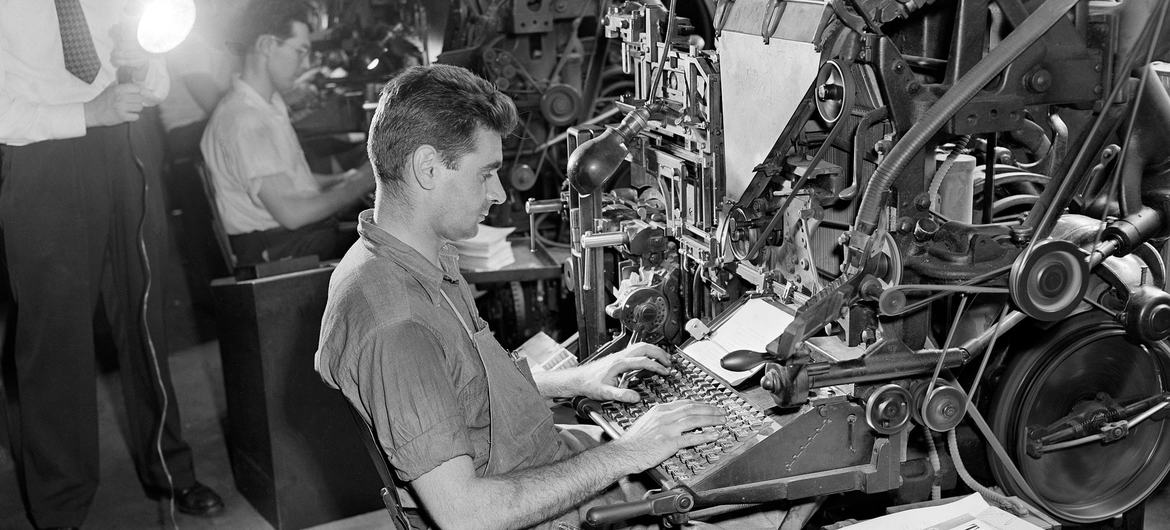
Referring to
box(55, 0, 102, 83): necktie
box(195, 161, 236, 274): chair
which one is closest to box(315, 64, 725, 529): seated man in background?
box(55, 0, 102, 83): necktie

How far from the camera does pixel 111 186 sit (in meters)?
3.85

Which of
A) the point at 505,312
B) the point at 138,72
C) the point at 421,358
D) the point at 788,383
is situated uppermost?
the point at 138,72

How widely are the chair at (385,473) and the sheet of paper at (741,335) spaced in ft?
2.57

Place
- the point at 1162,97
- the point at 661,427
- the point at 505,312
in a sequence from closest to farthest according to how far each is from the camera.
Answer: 1. the point at 661,427
2. the point at 1162,97
3. the point at 505,312

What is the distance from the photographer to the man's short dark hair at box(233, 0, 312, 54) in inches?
162

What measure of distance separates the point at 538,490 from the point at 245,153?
7.81ft

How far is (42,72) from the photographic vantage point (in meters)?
3.57

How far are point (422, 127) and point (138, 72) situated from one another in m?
2.04

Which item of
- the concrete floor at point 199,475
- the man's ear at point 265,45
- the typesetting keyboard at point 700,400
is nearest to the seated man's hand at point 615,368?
the typesetting keyboard at point 700,400

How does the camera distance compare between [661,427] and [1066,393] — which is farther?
[1066,393]

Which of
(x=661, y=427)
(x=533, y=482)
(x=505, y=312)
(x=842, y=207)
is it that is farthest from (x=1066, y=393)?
(x=505, y=312)

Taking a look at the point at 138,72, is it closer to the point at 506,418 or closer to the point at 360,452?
the point at 360,452

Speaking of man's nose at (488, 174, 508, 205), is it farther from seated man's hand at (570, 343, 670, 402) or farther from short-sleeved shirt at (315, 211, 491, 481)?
seated man's hand at (570, 343, 670, 402)

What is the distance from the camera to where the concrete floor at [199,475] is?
3941 millimetres
